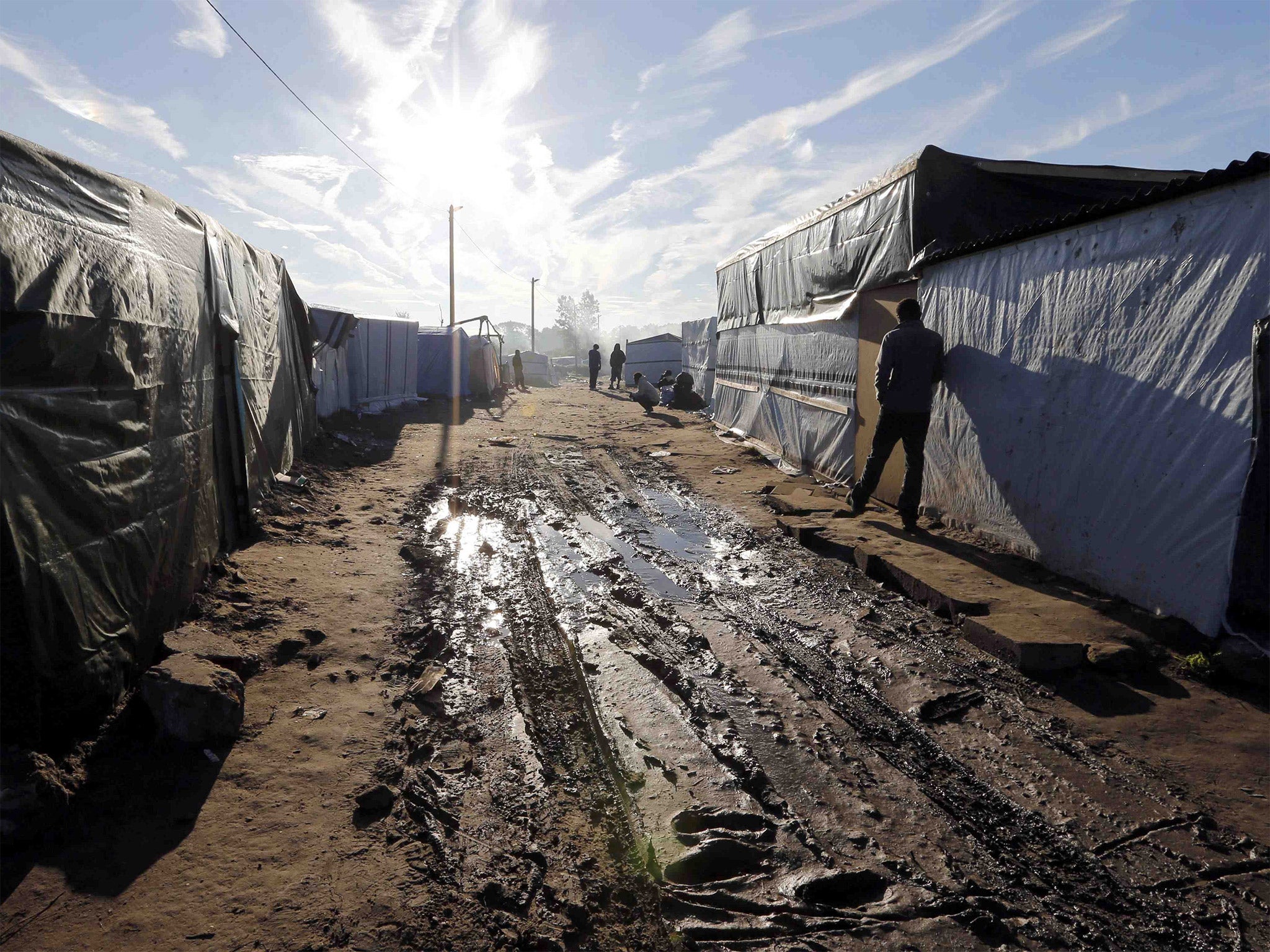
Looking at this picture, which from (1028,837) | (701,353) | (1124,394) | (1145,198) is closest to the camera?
(1028,837)

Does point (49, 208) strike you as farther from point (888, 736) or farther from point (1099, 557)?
point (1099, 557)

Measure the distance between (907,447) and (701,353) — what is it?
1864 cm

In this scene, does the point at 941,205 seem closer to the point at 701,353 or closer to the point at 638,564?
the point at 638,564

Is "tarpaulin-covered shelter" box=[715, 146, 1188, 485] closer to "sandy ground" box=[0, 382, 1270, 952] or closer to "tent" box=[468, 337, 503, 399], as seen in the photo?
"sandy ground" box=[0, 382, 1270, 952]

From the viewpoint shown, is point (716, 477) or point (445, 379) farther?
point (445, 379)

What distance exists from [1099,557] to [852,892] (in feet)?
11.5

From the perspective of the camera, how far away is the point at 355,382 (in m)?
16.0

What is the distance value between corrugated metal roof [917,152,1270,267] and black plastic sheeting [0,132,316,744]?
5.63 meters

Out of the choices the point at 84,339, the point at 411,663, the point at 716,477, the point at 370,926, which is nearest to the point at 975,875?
the point at 370,926

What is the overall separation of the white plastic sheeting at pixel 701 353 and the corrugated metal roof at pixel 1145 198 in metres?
15.9

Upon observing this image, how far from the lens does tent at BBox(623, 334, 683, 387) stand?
104 ft

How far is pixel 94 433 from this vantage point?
10.7 feet

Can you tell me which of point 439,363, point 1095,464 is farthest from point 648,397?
point 1095,464

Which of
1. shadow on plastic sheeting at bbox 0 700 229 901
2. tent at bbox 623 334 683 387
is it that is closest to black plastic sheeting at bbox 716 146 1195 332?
shadow on plastic sheeting at bbox 0 700 229 901
